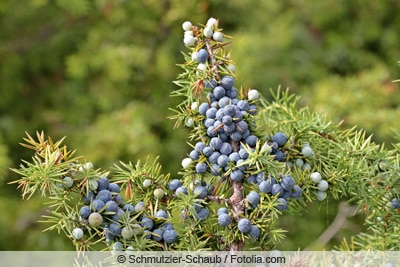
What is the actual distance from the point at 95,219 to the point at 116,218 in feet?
0.07

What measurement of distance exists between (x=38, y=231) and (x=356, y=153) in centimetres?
154

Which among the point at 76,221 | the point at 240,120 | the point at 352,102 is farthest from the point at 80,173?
the point at 352,102

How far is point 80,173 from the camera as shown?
1.67 feet

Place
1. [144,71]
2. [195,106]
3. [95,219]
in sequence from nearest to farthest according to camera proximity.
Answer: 1. [95,219]
2. [195,106]
3. [144,71]

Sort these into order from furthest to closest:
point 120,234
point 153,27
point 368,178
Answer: point 153,27, point 368,178, point 120,234

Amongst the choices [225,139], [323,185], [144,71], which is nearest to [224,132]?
[225,139]

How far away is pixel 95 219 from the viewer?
49 cm

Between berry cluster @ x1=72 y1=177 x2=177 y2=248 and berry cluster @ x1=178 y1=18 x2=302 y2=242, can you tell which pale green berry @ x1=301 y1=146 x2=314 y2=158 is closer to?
berry cluster @ x1=178 y1=18 x2=302 y2=242

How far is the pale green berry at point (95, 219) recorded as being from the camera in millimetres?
487

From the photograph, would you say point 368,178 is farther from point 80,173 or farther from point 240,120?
point 80,173

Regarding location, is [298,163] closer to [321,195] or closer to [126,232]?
[321,195]

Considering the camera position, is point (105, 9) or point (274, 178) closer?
point (274, 178)

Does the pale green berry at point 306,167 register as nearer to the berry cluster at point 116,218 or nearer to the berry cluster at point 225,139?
the berry cluster at point 225,139

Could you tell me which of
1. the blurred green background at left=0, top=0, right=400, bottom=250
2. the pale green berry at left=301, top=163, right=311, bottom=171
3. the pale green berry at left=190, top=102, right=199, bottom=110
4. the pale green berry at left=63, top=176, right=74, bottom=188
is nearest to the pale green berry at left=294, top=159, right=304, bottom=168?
the pale green berry at left=301, top=163, right=311, bottom=171
